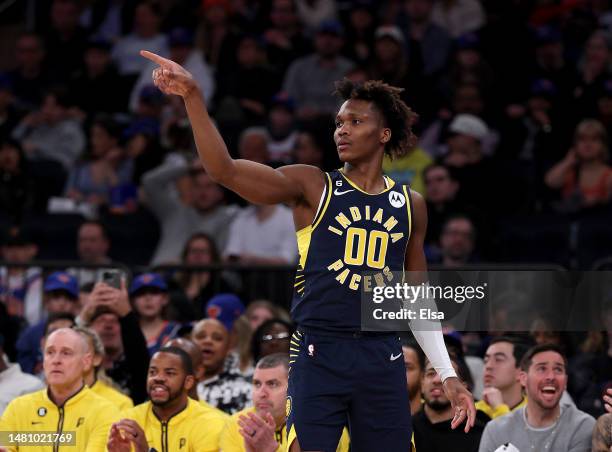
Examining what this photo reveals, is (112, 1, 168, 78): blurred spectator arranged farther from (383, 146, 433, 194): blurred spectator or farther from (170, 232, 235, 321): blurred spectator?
(170, 232, 235, 321): blurred spectator

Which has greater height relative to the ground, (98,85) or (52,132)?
(98,85)

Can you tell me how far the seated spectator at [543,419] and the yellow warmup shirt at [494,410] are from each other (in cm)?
38

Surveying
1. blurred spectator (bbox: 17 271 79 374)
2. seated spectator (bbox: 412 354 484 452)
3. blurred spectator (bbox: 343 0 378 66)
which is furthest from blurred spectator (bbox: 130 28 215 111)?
seated spectator (bbox: 412 354 484 452)

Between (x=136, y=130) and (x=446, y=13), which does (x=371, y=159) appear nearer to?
(x=136, y=130)

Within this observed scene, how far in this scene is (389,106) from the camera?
209 inches

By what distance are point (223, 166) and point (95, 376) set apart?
11.2 feet

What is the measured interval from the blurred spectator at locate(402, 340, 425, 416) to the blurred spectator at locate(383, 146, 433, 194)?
3.49 metres

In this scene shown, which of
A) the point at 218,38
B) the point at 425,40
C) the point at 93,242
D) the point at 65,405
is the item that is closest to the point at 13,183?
the point at 93,242

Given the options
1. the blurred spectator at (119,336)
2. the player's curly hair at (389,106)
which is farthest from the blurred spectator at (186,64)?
the player's curly hair at (389,106)

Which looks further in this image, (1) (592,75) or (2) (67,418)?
(1) (592,75)

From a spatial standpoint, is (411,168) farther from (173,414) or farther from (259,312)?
(173,414)

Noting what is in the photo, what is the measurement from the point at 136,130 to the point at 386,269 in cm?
733

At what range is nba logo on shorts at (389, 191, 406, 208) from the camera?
5.24 meters

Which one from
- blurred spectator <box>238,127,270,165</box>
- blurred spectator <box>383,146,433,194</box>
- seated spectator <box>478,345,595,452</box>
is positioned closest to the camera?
seated spectator <box>478,345,595,452</box>
